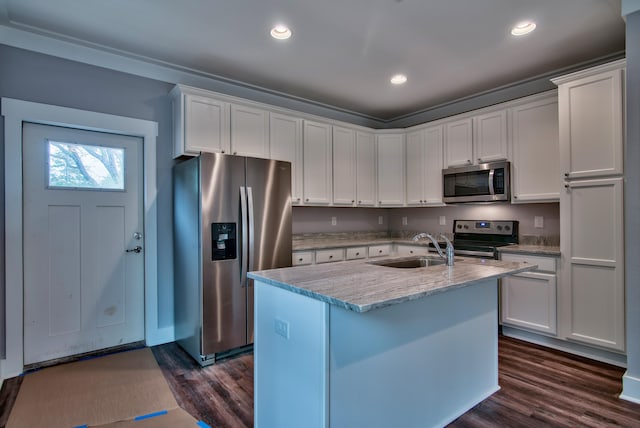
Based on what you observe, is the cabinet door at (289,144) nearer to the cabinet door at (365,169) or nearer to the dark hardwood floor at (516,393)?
the cabinet door at (365,169)

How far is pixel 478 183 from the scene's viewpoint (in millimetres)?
3756

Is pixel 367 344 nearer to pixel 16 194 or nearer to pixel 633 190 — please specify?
pixel 633 190

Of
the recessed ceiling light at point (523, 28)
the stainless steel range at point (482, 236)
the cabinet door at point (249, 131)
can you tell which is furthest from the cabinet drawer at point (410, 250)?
the recessed ceiling light at point (523, 28)

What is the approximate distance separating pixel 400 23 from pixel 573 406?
284 cm

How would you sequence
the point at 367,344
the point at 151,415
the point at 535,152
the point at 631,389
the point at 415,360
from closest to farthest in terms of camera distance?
the point at 367,344
the point at 415,360
the point at 151,415
the point at 631,389
the point at 535,152

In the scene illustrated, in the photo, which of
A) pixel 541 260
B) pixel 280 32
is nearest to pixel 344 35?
pixel 280 32

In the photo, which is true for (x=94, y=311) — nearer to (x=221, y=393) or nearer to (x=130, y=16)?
(x=221, y=393)

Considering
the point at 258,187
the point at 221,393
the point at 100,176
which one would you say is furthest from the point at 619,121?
the point at 100,176

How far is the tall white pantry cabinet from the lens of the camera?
2.62m

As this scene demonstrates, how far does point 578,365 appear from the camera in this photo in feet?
8.90

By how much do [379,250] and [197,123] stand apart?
101 inches

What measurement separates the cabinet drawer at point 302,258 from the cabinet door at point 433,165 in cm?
173

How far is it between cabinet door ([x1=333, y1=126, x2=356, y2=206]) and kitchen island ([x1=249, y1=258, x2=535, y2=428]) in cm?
218

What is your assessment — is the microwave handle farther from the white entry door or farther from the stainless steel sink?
the white entry door
